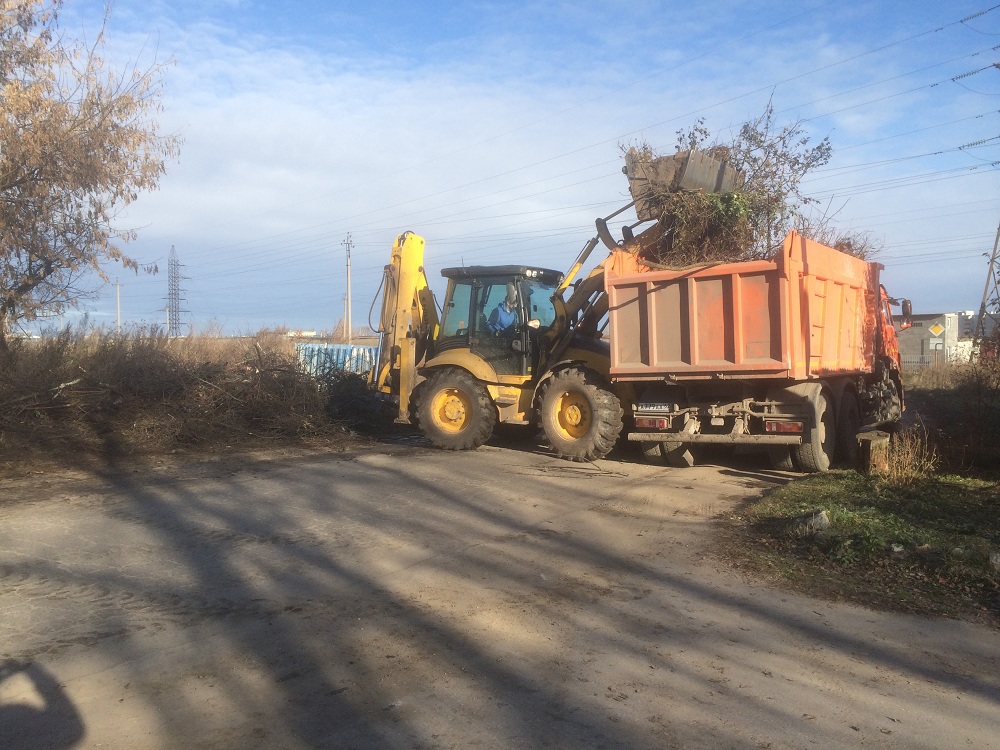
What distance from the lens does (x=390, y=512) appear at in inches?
345

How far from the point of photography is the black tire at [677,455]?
11.5 meters

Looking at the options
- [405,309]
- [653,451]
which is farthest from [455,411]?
[653,451]

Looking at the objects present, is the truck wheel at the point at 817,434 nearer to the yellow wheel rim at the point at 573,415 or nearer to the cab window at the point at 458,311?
the yellow wheel rim at the point at 573,415

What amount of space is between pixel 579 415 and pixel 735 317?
9.24 ft

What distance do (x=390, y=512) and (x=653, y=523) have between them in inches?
108

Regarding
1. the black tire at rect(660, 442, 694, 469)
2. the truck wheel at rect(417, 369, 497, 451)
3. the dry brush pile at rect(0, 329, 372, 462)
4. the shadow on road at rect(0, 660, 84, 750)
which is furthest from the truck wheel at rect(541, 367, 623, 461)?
the shadow on road at rect(0, 660, 84, 750)

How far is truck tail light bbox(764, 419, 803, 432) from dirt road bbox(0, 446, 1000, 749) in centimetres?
179

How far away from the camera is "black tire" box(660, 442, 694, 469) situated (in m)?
11.5

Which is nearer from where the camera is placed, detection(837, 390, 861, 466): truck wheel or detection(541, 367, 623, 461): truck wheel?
detection(541, 367, 623, 461): truck wheel

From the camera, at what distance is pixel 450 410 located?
43.6 ft

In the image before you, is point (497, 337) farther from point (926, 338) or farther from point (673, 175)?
point (926, 338)

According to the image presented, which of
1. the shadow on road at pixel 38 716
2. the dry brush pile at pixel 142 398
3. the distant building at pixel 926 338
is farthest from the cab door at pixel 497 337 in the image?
the distant building at pixel 926 338

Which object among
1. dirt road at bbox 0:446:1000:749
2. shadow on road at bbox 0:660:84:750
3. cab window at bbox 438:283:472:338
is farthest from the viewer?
cab window at bbox 438:283:472:338

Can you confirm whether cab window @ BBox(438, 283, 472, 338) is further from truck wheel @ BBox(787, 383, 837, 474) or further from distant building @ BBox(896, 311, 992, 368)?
distant building @ BBox(896, 311, 992, 368)
